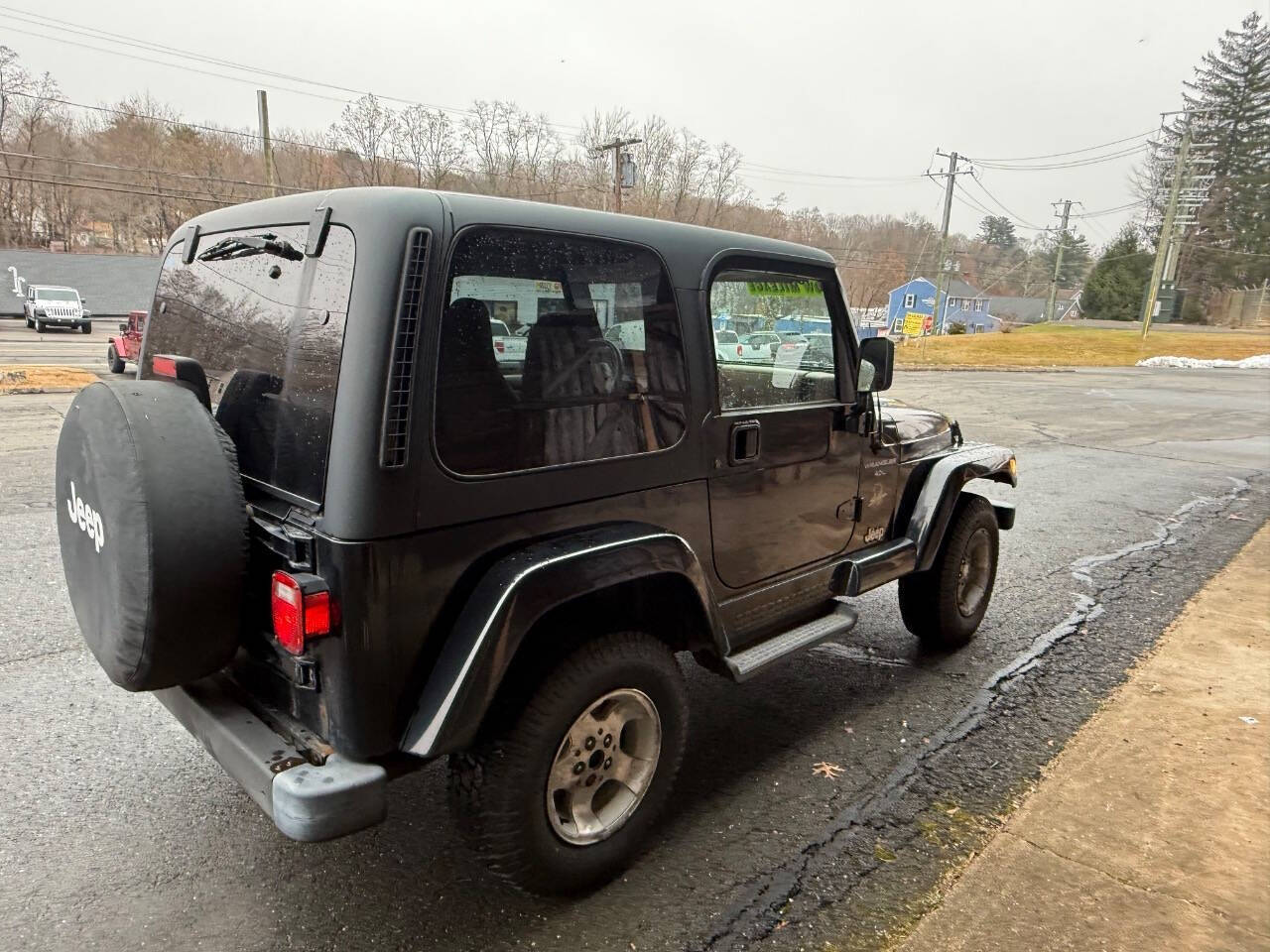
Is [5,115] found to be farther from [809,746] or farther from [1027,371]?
[809,746]

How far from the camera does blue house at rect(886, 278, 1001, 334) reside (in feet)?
226

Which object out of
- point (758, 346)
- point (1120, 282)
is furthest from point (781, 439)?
point (1120, 282)

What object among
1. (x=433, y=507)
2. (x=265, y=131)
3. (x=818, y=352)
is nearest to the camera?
(x=433, y=507)

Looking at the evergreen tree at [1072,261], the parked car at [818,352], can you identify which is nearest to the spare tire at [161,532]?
the parked car at [818,352]

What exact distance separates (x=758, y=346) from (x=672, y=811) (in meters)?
1.78

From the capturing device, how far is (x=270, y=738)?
6.89 feet

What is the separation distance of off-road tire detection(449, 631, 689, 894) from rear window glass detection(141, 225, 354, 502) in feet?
→ 2.68

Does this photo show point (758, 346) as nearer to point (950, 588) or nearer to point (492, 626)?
point (492, 626)

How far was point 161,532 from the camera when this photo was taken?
190cm

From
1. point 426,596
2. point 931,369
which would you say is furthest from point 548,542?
point 931,369

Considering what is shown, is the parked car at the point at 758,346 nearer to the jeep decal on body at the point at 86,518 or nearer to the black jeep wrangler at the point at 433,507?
the black jeep wrangler at the point at 433,507

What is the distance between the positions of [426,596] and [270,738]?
1.99 feet

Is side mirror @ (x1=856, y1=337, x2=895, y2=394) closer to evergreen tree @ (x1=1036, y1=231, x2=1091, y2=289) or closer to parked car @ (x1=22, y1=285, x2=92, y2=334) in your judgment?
parked car @ (x1=22, y1=285, x2=92, y2=334)

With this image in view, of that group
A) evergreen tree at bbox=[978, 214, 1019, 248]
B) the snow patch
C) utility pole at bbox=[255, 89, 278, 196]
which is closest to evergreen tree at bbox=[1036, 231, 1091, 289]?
evergreen tree at bbox=[978, 214, 1019, 248]
